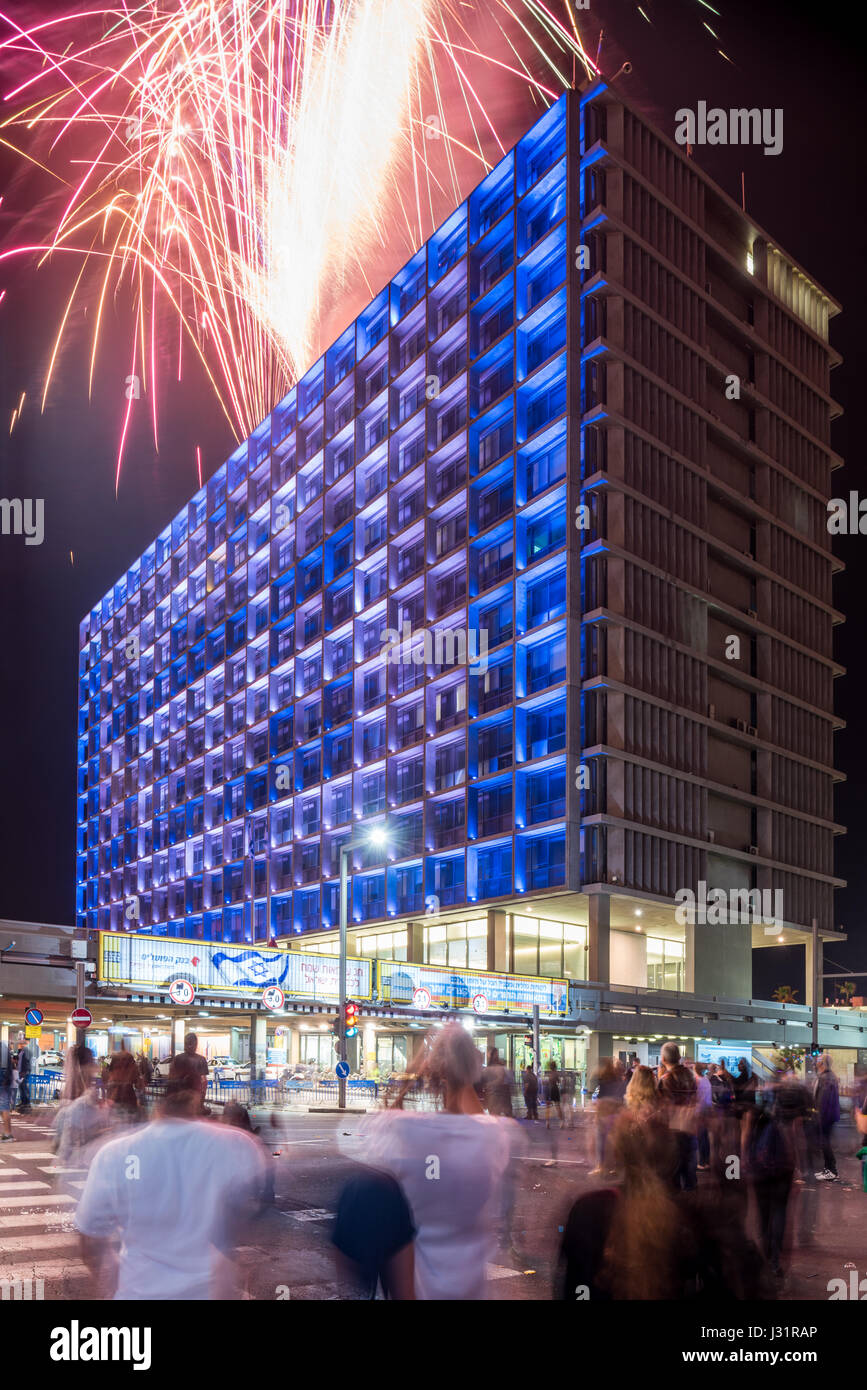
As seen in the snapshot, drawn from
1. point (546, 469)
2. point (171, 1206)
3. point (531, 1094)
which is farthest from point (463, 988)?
point (171, 1206)

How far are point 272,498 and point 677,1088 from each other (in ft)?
237

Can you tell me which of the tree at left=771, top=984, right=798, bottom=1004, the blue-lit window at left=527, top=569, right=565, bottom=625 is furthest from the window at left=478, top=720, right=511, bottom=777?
the tree at left=771, top=984, right=798, bottom=1004

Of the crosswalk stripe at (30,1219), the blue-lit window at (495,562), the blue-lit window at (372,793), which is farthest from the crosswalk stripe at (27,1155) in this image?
the blue-lit window at (372,793)

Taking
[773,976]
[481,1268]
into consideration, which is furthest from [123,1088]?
[773,976]

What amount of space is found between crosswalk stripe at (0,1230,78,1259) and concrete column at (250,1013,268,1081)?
31.5m

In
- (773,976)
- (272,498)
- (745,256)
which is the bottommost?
(773,976)

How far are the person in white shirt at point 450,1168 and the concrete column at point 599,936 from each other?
48.8 meters

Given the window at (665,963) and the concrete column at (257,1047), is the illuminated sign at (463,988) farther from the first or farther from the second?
the window at (665,963)

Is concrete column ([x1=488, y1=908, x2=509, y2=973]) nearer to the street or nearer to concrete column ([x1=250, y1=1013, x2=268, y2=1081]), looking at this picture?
concrete column ([x1=250, y1=1013, x2=268, y2=1081])

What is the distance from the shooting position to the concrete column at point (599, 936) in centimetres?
5266

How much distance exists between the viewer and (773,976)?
117m

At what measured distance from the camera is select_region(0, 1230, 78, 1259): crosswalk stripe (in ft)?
37.3
